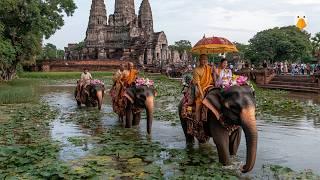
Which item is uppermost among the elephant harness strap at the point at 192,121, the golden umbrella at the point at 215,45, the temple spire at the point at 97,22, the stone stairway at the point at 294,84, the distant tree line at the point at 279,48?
the temple spire at the point at 97,22

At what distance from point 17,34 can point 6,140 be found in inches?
1173

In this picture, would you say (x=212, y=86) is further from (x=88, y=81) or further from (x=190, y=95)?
(x=88, y=81)

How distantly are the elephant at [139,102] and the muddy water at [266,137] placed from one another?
0.44 meters

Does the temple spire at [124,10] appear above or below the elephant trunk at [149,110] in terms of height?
above

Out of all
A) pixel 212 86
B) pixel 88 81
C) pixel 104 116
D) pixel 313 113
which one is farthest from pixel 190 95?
pixel 88 81

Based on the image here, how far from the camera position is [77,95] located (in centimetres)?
2108

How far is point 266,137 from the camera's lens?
473 inches

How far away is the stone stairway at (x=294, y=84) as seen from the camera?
3025 cm

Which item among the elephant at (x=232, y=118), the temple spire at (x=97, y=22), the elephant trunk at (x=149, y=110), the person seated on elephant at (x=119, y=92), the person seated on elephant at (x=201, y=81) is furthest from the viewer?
the temple spire at (x=97, y=22)

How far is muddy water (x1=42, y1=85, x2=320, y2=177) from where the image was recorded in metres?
9.26

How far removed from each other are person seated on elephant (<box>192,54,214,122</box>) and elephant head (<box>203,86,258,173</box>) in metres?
0.60

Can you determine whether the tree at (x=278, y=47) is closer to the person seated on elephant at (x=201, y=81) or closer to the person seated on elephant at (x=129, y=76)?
the person seated on elephant at (x=129, y=76)

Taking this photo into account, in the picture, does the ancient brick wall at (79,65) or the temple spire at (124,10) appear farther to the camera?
the temple spire at (124,10)

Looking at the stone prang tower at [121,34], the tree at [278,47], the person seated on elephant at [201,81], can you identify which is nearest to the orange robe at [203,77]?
the person seated on elephant at [201,81]
